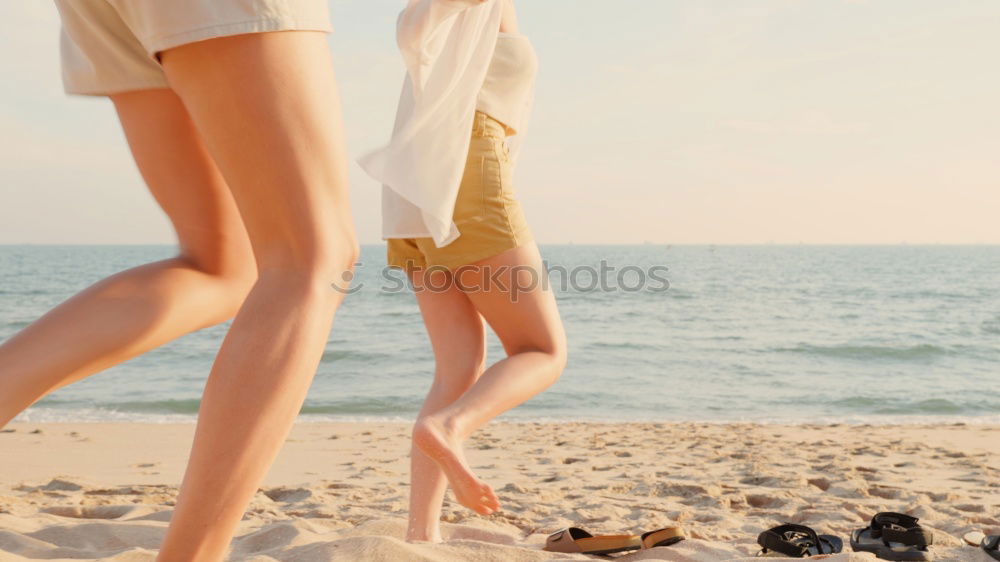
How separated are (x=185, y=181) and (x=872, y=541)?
7.51 ft

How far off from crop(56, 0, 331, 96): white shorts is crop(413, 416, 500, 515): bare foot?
0.96 m

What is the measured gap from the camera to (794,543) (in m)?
2.44

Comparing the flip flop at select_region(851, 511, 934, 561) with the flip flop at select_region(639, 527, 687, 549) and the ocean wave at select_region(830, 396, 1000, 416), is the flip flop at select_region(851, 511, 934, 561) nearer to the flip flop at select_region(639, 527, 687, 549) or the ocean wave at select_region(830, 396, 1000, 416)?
the flip flop at select_region(639, 527, 687, 549)

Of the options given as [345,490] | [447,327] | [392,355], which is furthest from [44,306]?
[447,327]

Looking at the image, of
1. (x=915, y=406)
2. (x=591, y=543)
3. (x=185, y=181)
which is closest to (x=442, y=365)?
(x=591, y=543)

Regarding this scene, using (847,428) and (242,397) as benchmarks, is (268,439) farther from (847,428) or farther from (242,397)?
(847,428)

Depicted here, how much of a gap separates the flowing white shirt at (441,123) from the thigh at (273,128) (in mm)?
915

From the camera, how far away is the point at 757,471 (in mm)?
4500

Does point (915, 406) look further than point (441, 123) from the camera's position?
Yes

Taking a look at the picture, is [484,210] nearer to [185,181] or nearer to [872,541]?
[185,181]

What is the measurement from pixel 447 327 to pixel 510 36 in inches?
34.2

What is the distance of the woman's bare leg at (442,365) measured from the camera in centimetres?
A: 236

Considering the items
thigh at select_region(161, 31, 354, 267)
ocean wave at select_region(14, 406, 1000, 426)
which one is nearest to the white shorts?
thigh at select_region(161, 31, 354, 267)

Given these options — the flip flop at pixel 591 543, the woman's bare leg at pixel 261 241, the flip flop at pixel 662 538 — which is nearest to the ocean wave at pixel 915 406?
the flip flop at pixel 662 538
